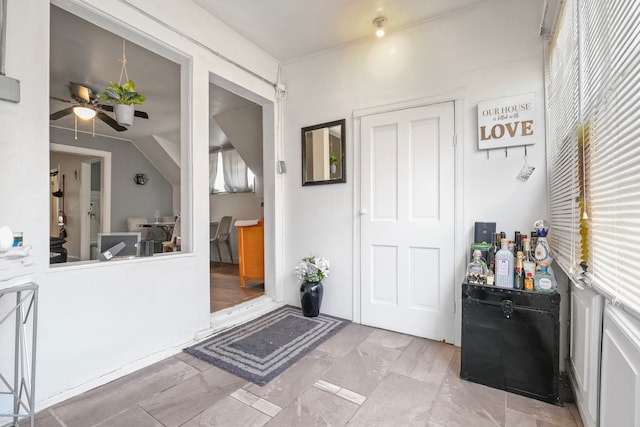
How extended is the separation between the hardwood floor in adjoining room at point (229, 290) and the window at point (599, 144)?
2852 mm

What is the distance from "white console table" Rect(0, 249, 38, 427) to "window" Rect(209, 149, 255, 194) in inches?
156

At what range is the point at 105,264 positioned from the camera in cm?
182

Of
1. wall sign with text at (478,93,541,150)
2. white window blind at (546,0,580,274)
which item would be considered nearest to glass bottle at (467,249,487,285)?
white window blind at (546,0,580,274)

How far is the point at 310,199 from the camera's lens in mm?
3037

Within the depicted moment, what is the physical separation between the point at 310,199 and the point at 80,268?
1.92 metres

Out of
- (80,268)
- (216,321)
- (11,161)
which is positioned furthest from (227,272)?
(11,161)

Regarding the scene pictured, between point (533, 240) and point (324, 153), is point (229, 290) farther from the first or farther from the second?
point (533, 240)

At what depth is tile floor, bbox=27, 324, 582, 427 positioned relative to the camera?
4.77 ft

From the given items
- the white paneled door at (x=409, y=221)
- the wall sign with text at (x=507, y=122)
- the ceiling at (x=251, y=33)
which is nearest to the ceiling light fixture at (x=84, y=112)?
the ceiling at (x=251, y=33)

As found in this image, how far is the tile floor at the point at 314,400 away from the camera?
4.77ft

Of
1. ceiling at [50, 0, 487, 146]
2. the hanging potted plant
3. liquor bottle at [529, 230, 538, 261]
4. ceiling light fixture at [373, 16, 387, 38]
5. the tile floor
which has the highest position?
ceiling at [50, 0, 487, 146]

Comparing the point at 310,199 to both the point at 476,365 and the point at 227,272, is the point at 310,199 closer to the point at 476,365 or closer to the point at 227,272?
the point at 476,365

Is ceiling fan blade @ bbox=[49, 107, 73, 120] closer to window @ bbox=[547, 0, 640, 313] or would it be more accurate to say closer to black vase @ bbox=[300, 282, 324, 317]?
black vase @ bbox=[300, 282, 324, 317]

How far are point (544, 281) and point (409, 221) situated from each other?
1.02m
